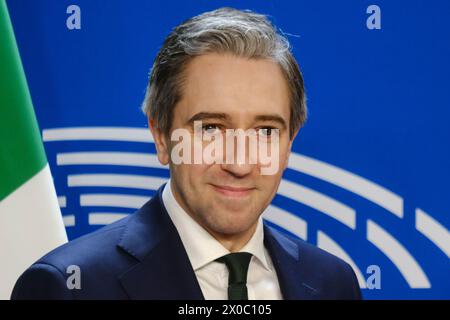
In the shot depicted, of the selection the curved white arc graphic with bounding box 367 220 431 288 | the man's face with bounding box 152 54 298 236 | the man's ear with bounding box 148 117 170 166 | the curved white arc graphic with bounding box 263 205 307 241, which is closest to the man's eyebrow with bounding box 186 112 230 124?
the man's face with bounding box 152 54 298 236

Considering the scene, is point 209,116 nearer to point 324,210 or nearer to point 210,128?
point 210,128

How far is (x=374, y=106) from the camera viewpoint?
7.63ft

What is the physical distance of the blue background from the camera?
229cm

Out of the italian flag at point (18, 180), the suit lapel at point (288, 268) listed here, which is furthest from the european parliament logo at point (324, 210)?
the suit lapel at point (288, 268)

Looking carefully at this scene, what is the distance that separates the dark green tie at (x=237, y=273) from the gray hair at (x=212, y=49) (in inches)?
13.4

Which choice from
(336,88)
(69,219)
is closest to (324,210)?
(336,88)

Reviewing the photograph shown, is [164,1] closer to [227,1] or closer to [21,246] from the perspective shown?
[227,1]

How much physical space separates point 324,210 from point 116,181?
2.14 ft

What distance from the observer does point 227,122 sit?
5.49 feet

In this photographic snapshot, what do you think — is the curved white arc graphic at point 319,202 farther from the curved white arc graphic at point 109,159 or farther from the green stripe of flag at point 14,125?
the green stripe of flag at point 14,125

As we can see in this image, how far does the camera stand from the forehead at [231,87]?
5.48 ft

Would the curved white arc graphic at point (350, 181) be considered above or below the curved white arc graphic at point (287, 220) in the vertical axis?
above
